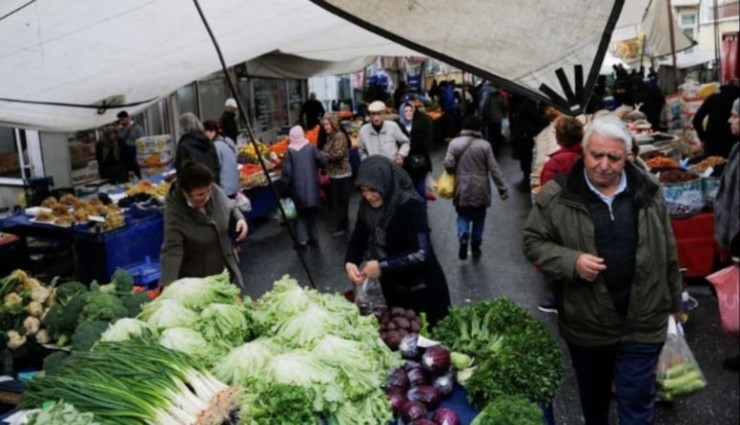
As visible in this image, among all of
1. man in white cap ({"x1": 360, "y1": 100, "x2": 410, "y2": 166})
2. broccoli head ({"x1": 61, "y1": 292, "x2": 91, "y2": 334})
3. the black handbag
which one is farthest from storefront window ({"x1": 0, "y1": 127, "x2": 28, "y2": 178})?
broccoli head ({"x1": 61, "y1": 292, "x2": 91, "y2": 334})

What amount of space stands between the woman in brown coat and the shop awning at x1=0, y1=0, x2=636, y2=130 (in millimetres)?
924

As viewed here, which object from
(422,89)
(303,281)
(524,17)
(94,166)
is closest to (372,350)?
(524,17)

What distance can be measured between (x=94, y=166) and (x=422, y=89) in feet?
58.5

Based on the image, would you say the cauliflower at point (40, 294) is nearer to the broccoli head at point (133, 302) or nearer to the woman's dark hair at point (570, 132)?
the broccoli head at point (133, 302)

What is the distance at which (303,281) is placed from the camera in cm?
902

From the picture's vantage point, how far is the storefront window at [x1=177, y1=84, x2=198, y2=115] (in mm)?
16105

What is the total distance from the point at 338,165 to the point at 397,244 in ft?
21.0

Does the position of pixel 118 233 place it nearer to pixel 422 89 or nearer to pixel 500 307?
pixel 500 307

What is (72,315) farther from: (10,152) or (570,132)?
(10,152)

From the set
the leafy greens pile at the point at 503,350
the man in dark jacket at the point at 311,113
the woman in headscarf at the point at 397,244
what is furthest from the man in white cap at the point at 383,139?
the man in dark jacket at the point at 311,113

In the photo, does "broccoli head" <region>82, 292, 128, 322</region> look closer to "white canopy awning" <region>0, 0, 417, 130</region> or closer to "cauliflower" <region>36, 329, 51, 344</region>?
"cauliflower" <region>36, 329, 51, 344</region>

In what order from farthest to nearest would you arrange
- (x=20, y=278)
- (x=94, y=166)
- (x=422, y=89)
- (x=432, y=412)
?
(x=422, y=89) → (x=94, y=166) → (x=20, y=278) → (x=432, y=412)

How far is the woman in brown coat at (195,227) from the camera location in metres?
5.01

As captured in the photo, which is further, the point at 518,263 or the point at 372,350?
the point at 518,263
